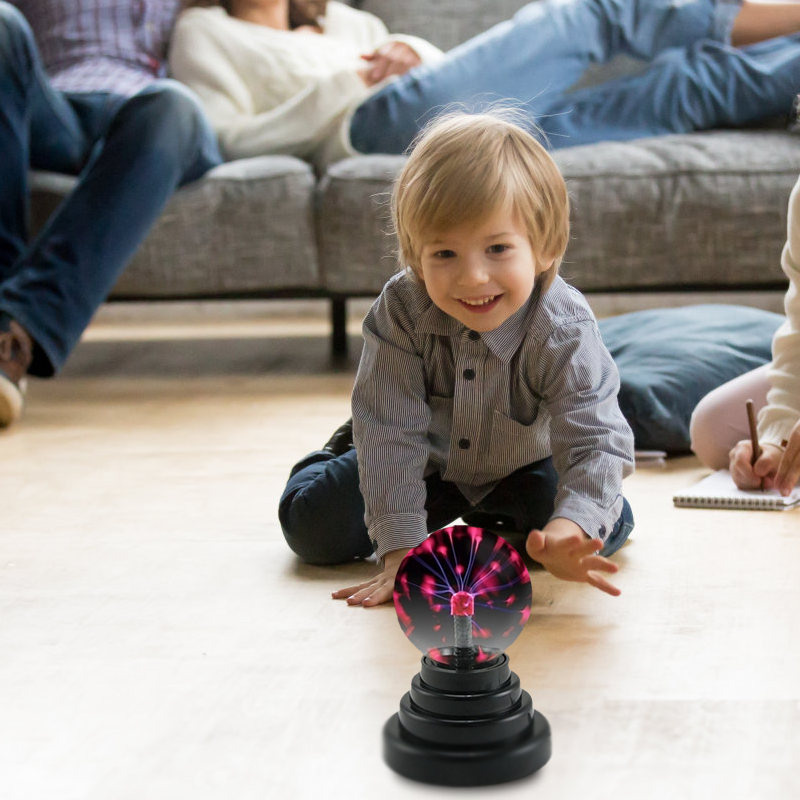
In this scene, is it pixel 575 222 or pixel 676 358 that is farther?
pixel 575 222

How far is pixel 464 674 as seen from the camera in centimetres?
69

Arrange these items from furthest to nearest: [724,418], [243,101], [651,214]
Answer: [243,101], [651,214], [724,418]

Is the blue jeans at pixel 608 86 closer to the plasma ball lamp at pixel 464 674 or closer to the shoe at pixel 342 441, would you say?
Answer: the shoe at pixel 342 441

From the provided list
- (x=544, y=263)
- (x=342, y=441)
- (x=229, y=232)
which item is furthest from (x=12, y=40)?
(x=544, y=263)

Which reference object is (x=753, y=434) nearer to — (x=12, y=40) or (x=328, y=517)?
(x=328, y=517)

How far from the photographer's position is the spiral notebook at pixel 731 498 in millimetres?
1289

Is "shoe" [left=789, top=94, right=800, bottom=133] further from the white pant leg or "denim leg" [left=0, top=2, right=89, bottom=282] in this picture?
"denim leg" [left=0, top=2, right=89, bottom=282]

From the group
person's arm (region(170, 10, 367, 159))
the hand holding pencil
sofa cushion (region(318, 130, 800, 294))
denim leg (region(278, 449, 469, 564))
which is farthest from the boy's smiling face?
person's arm (region(170, 10, 367, 159))

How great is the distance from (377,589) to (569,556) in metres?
0.20

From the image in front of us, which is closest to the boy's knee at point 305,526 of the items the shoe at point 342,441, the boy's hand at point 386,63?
the shoe at point 342,441

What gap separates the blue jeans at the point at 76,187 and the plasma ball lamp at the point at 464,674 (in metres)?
1.27

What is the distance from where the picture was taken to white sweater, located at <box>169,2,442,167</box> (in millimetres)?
2281

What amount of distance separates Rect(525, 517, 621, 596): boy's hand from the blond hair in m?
0.26

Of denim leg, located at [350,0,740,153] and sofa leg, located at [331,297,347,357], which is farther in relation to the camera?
sofa leg, located at [331,297,347,357]
